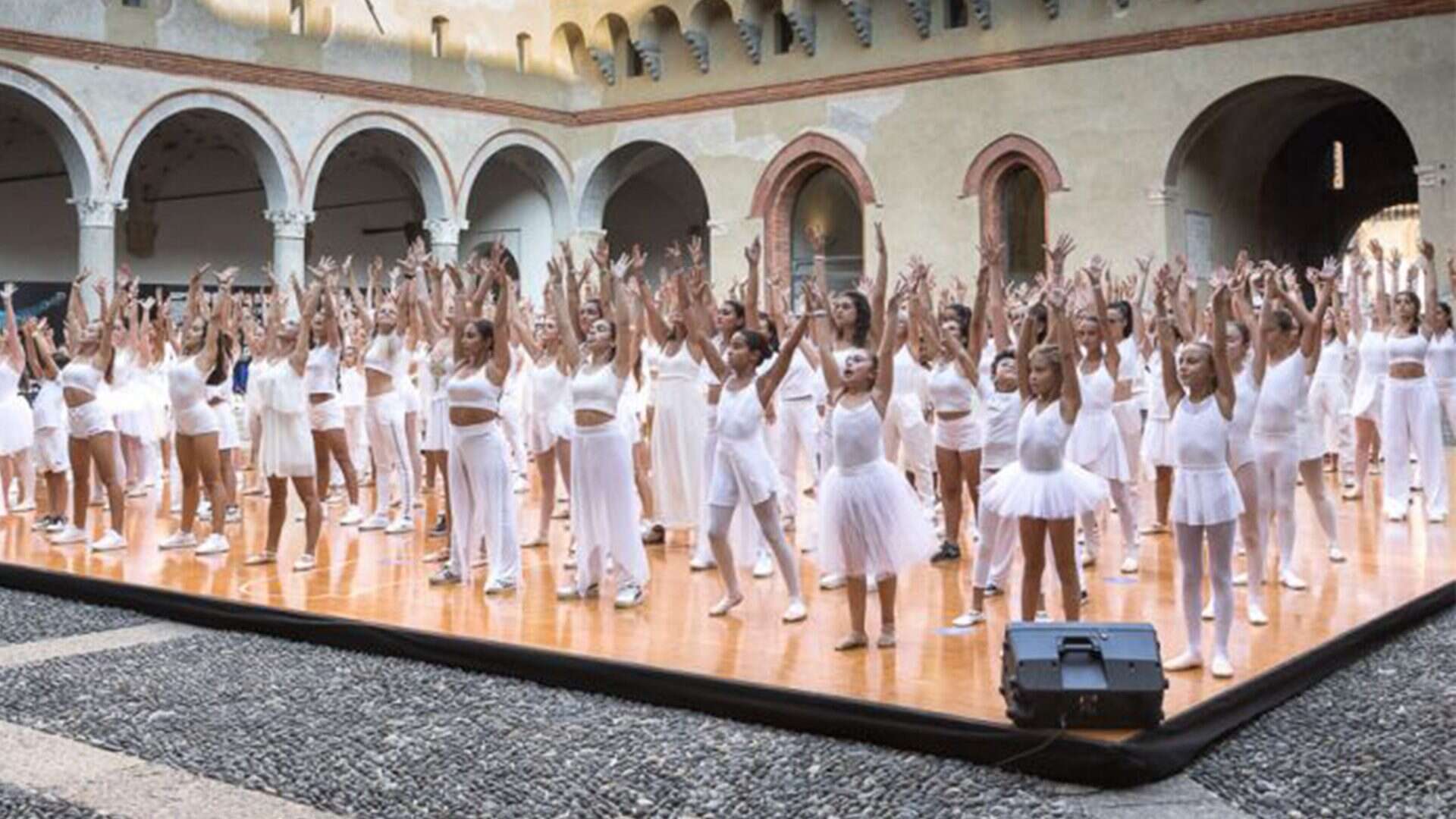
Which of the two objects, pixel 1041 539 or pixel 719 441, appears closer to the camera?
pixel 1041 539

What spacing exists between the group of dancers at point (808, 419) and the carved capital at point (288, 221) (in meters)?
9.49

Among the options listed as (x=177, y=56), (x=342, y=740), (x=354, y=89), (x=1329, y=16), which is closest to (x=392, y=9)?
(x=354, y=89)

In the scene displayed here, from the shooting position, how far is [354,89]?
23.2 m

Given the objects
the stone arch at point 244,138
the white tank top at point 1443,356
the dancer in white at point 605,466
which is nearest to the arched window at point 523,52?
the stone arch at point 244,138

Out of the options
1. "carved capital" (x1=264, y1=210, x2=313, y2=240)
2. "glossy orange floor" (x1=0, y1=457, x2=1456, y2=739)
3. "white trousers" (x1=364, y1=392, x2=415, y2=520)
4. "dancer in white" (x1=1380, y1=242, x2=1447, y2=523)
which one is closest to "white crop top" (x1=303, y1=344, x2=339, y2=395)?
"white trousers" (x1=364, y1=392, x2=415, y2=520)

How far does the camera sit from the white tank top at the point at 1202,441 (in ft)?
20.2

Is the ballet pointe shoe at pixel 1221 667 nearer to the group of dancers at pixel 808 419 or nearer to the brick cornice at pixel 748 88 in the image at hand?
the group of dancers at pixel 808 419

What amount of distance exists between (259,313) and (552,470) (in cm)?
1791

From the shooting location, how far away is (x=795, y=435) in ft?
31.6

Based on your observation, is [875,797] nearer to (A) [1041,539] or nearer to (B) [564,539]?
(A) [1041,539]

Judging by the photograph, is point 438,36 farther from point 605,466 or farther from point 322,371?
point 605,466

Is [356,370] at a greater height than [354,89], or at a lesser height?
lesser

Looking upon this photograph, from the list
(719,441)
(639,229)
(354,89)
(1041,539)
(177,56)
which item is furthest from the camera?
(639,229)

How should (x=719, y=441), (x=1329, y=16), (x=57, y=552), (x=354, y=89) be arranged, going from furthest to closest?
(x=354, y=89) < (x=1329, y=16) < (x=57, y=552) < (x=719, y=441)
